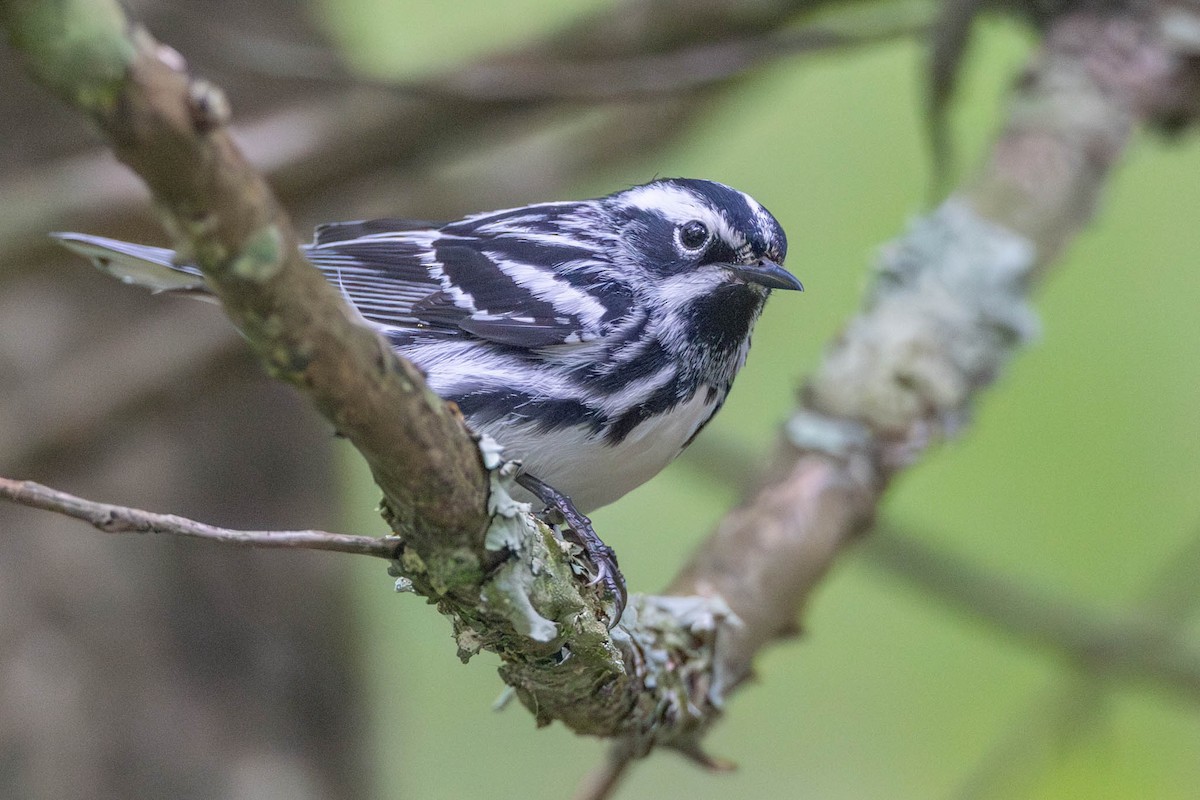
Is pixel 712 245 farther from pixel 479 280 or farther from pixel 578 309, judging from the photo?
pixel 479 280

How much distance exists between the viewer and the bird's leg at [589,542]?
1.72 m

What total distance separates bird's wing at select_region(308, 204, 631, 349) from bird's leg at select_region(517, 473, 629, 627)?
0.28 meters

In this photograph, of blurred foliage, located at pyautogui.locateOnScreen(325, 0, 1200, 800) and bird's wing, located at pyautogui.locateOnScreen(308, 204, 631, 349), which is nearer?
bird's wing, located at pyautogui.locateOnScreen(308, 204, 631, 349)

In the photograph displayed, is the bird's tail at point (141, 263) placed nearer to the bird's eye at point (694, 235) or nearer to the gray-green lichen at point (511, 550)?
the bird's eye at point (694, 235)

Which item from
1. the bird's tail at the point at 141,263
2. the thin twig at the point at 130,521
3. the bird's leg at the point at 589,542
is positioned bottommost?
the bird's leg at the point at 589,542

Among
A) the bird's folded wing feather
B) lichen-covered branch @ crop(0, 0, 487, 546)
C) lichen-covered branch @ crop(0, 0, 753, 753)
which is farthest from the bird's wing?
lichen-covered branch @ crop(0, 0, 487, 546)

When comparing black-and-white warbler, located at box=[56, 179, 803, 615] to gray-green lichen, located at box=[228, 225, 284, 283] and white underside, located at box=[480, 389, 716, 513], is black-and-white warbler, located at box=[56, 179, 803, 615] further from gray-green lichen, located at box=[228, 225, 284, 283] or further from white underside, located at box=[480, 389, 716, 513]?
gray-green lichen, located at box=[228, 225, 284, 283]

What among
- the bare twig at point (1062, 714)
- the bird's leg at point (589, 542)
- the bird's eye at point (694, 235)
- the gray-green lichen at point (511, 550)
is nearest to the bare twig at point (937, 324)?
the bird's leg at point (589, 542)

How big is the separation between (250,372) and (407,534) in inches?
91.6

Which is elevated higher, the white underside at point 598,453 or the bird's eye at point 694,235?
the bird's eye at point 694,235

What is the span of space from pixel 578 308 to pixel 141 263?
89 cm

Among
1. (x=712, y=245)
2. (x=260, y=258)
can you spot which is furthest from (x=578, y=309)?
(x=260, y=258)

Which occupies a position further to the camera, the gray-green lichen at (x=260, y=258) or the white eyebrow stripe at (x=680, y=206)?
the white eyebrow stripe at (x=680, y=206)

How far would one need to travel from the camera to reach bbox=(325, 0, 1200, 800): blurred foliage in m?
4.50
